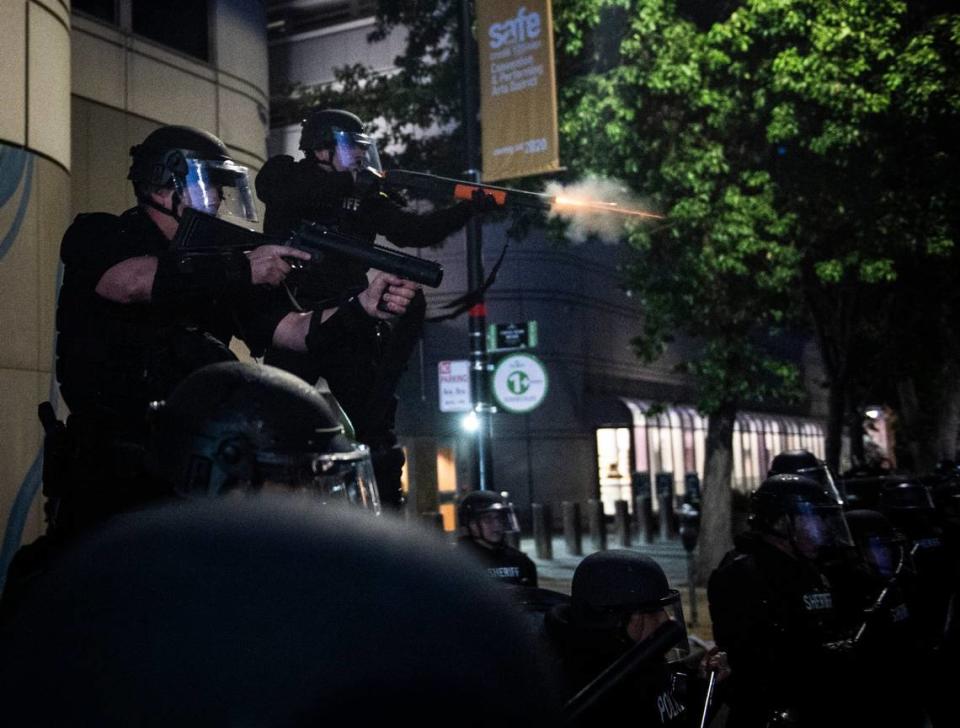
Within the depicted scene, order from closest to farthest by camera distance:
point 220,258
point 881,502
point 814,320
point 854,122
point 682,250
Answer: point 220,258
point 881,502
point 854,122
point 682,250
point 814,320

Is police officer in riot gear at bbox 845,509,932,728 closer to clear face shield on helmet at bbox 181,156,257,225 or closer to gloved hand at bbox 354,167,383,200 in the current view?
gloved hand at bbox 354,167,383,200

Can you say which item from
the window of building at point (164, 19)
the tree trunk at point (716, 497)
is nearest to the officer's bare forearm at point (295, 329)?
the window of building at point (164, 19)

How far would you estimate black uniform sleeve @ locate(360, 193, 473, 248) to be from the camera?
142 inches

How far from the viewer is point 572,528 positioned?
2086 cm

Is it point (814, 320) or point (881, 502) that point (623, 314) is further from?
point (881, 502)

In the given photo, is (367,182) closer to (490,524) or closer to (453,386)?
(490,524)

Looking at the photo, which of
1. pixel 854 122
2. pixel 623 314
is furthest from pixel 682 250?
pixel 623 314

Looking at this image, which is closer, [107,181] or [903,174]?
[107,181]

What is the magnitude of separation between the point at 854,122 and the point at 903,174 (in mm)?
1987

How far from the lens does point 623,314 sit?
110 feet

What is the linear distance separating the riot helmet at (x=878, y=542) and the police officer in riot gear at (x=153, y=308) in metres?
5.14

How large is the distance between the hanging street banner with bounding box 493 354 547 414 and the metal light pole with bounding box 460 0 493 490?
5.24 feet

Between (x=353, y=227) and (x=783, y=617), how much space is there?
283cm

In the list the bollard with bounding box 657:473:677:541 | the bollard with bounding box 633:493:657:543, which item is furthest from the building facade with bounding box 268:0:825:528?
the bollard with bounding box 633:493:657:543
